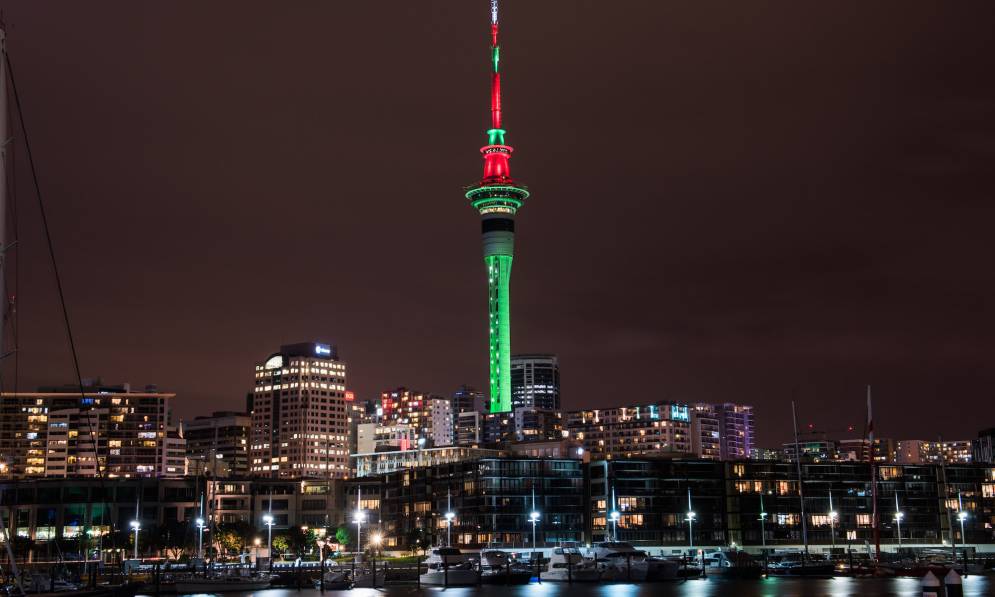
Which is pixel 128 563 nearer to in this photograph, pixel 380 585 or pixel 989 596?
pixel 380 585

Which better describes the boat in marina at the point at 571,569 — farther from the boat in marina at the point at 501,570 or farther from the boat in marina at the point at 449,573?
the boat in marina at the point at 449,573

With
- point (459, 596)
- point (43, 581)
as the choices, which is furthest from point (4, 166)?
point (459, 596)

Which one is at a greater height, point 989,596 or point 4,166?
point 4,166

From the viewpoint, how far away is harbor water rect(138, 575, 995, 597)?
11519 centimetres

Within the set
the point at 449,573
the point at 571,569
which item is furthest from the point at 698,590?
the point at 449,573

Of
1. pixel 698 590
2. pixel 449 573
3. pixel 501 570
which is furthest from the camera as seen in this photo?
pixel 501 570

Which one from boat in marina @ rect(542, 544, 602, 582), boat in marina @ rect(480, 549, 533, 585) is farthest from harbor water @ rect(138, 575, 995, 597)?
boat in marina @ rect(480, 549, 533, 585)

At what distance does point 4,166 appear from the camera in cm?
6344

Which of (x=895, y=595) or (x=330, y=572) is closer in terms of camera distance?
(x=895, y=595)

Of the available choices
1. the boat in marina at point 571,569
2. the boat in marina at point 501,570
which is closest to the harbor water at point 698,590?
the boat in marina at point 571,569

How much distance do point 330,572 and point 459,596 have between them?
2265 centimetres

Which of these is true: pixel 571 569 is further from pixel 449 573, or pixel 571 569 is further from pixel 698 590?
pixel 698 590

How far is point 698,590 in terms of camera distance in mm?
121375

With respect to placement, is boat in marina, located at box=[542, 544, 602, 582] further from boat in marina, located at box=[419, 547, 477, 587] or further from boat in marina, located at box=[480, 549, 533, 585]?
boat in marina, located at box=[419, 547, 477, 587]
